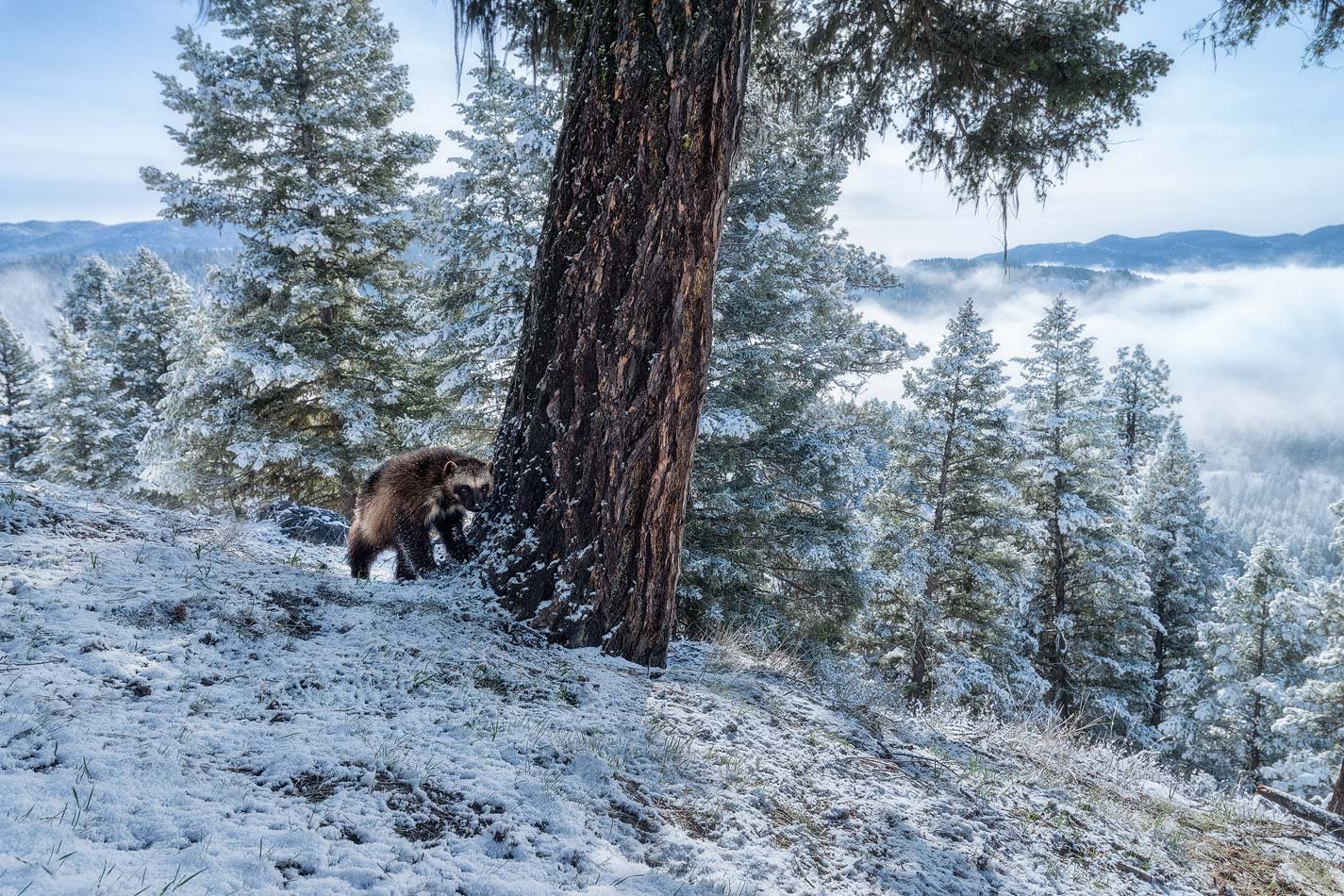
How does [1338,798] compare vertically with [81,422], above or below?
below

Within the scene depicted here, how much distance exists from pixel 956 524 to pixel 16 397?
123 ft

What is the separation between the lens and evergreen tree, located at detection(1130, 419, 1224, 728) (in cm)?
2197

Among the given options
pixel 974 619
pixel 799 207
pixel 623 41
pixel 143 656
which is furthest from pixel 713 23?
pixel 974 619

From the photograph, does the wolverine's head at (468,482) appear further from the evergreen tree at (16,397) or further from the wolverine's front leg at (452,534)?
the evergreen tree at (16,397)

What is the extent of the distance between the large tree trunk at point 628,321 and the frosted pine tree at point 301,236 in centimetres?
1115

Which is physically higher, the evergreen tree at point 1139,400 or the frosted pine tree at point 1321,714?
the evergreen tree at point 1139,400

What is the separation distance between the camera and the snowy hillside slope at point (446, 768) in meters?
1.54

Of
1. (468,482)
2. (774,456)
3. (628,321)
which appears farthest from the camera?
(774,456)

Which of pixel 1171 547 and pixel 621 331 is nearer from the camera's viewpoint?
pixel 621 331

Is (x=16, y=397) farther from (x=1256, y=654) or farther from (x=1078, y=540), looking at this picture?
(x=1256, y=654)

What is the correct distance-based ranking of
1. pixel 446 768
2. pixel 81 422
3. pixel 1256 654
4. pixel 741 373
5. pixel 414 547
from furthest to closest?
pixel 81 422
pixel 1256 654
pixel 741 373
pixel 414 547
pixel 446 768

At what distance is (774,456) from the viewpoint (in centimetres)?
Answer: 1280

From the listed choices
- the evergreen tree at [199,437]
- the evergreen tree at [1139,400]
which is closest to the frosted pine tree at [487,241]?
the evergreen tree at [199,437]

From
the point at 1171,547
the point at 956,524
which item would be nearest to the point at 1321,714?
the point at 1171,547
